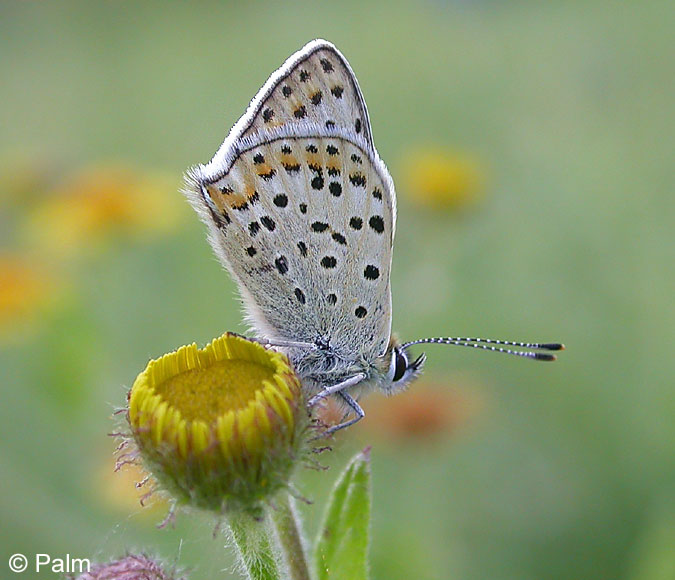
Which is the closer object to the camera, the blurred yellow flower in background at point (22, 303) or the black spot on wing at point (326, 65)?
the black spot on wing at point (326, 65)

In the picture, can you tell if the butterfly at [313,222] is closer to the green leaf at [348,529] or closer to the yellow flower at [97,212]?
the green leaf at [348,529]

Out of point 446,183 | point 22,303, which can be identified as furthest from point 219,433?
point 446,183

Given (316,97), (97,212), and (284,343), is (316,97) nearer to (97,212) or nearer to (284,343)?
(284,343)

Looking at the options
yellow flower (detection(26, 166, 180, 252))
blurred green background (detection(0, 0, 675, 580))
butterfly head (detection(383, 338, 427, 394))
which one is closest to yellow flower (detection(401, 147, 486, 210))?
blurred green background (detection(0, 0, 675, 580))

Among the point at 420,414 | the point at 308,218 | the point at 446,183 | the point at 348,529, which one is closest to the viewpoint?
the point at 348,529

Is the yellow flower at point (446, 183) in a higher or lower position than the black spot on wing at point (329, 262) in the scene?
lower

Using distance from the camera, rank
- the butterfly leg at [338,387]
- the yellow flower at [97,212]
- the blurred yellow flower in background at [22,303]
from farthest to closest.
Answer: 1. the yellow flower at [97,212]
2. the blurred yellow flower in background at [22,303]
3. the butterfly leg at [338,387]

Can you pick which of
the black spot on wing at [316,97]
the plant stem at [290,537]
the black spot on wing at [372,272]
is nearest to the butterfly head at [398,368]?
the black spot on wing at [372,272]
